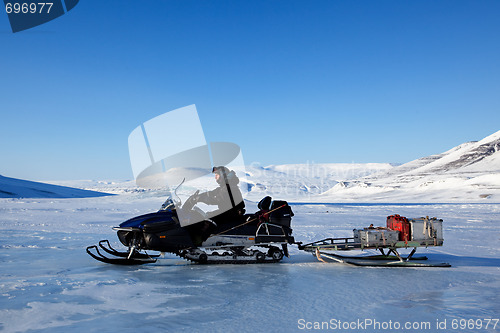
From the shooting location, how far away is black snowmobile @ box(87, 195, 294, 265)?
5957 millimetres

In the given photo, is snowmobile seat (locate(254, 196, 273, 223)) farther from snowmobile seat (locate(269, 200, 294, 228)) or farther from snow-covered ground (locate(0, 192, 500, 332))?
snow-covered ground (locate(0, 192, 500, 332))

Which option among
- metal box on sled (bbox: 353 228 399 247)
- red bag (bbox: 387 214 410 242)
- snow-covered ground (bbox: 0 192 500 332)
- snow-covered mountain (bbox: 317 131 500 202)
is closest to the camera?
snow-covered ground (bbox: 0 192 500 332)

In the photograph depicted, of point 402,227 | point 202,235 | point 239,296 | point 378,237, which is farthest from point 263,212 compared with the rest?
point 402,227

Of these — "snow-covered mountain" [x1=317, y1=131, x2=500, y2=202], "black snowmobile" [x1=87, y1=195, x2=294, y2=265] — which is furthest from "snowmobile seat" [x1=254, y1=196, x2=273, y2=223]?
"snow-covered mountain" [x1=317, y1=131, x2=500, y2=202]

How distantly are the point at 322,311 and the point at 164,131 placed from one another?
305 cm

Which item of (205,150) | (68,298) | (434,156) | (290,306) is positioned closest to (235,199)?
(205,150)

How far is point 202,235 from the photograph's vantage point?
244 inches

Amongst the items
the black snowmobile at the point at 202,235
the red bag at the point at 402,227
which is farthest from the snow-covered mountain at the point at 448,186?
the black snowmobile at the point at 202,235

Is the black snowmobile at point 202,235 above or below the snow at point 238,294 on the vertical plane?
above

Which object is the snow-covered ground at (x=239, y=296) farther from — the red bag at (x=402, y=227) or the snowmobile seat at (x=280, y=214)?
the snowmobile seat at (x=280, y=214)

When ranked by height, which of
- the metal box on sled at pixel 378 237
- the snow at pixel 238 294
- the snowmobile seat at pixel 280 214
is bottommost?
the snow at pixel 238 294

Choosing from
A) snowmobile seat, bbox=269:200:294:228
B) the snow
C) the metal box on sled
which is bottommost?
the snow

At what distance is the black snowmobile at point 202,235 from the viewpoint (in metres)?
5.96

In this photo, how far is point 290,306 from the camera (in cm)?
411
